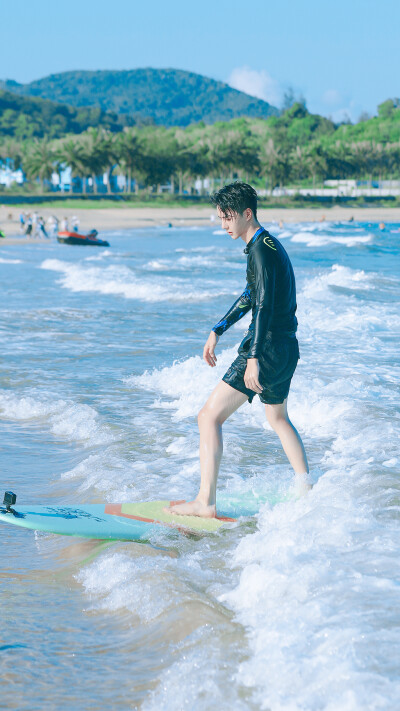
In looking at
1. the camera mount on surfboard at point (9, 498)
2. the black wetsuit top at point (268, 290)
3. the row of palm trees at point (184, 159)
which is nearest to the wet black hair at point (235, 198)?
the black wetsuit top at point (268, 290)

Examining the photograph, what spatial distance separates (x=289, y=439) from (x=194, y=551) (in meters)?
0.81

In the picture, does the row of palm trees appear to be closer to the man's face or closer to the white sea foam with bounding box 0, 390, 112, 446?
the white sea foam with bounding box 0, 390, 112, 446

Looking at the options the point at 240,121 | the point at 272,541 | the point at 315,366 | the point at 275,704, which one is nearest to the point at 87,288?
the point at 315,366

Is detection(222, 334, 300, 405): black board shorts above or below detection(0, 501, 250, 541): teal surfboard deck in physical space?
above

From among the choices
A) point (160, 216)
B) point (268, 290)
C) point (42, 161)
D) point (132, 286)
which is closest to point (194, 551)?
point (268, 290)

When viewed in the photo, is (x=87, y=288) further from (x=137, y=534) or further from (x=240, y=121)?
(x=240, y=121)

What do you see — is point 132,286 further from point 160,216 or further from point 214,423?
point 160,216

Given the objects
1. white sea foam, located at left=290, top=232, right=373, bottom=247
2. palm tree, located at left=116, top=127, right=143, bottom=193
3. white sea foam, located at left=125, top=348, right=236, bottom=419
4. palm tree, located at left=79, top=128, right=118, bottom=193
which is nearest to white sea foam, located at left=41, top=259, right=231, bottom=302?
white sea foam, located at left=125, top=348, right=236, bottom=419

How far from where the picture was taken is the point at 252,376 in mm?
3945

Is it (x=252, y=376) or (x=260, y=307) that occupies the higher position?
(x=260, y=307)

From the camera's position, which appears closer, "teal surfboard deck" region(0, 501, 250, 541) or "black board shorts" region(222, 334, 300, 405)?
"black board shorts" region(222, 334, 300, 405)

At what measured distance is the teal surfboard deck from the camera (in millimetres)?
4297

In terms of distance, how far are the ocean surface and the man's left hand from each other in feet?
2.66

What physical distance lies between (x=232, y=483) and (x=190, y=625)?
196 centimetres
